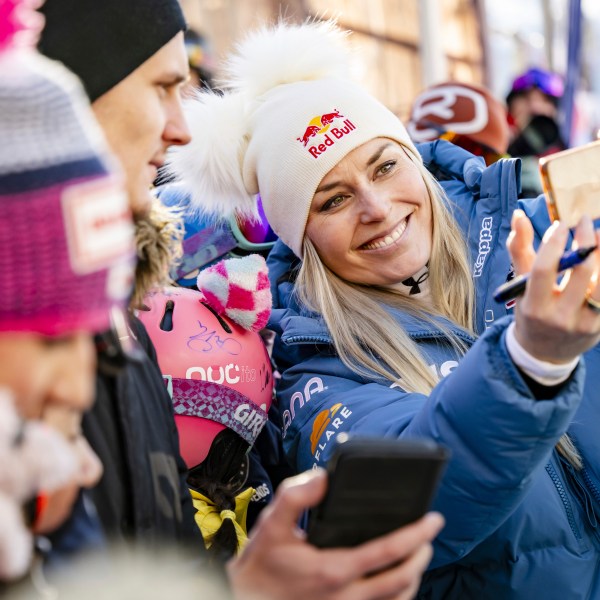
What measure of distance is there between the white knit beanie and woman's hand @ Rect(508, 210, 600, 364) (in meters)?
1.19

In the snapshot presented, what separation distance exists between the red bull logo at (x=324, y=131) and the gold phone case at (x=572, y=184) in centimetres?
90

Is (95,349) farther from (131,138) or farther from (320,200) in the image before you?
(320,200)

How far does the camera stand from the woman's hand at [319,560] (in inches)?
44.1

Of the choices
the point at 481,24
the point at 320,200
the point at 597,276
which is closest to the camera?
the point at 597,276

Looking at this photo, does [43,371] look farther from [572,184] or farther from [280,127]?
[280,127]

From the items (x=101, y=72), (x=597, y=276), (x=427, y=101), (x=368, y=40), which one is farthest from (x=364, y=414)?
(x=368, y=40)

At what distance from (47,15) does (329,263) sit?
128cm

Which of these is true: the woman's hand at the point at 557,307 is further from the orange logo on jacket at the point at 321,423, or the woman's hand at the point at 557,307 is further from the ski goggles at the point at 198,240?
the ski goggles at the point at 198,240

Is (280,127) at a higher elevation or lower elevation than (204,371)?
higher

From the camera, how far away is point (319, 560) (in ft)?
3.70

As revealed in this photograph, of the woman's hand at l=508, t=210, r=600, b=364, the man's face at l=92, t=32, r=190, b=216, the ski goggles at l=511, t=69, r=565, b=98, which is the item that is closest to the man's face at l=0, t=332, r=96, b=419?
the man's face at l=92, t=32, r=190, b=216

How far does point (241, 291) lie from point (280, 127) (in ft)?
1.74

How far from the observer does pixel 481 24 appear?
12.4 meters

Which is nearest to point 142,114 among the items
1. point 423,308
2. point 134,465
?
point 134,465
